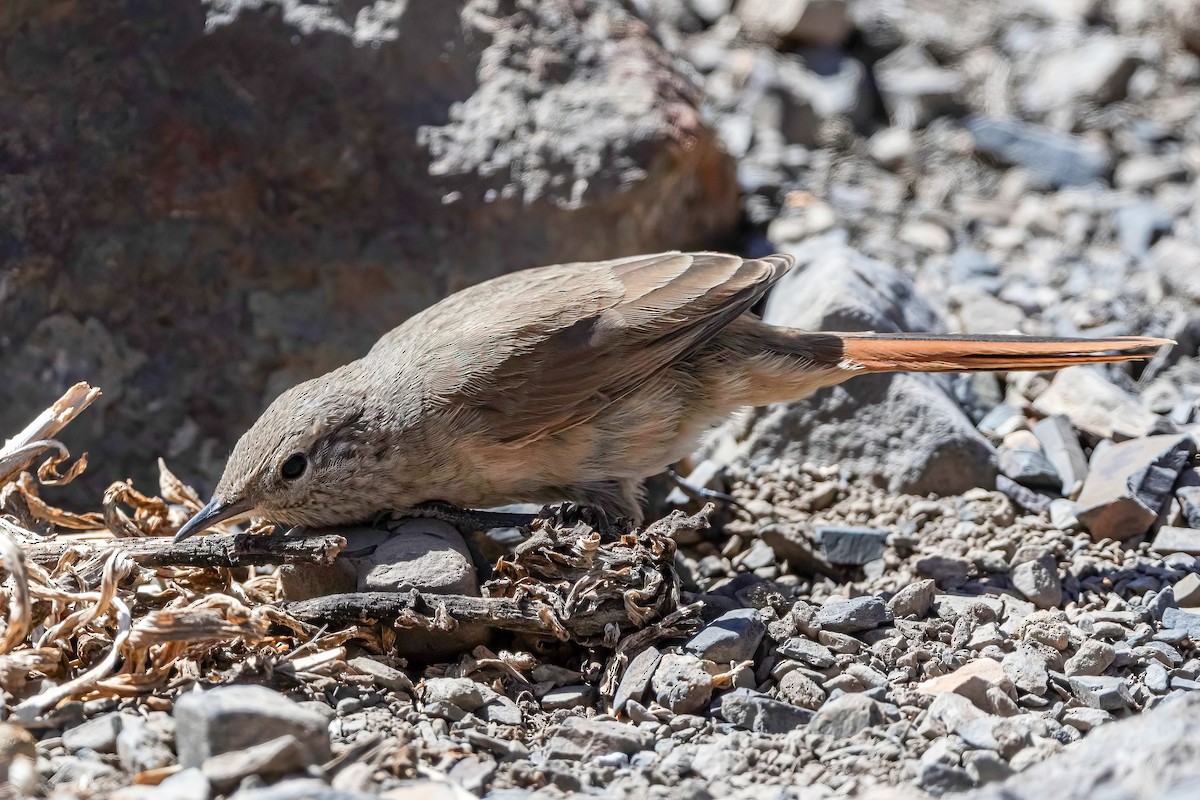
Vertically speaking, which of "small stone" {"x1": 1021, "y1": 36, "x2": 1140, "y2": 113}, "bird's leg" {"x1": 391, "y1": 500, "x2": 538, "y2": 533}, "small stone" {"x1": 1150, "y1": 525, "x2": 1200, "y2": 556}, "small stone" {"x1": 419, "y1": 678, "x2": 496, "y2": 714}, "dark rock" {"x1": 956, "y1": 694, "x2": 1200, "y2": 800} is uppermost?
"small stone" {"x1": 1021, "y1": 36, "x2": 1140, "y2": 113}

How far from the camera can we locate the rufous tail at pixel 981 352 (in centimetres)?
464

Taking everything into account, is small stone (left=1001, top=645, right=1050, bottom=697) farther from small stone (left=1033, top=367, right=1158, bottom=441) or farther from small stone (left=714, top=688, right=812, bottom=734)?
small stone (left=1033, top=367, right=1158, bottom=441)

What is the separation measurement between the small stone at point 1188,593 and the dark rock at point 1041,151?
11.9 ft

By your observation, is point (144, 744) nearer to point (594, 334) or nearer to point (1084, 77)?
point (594, 334)

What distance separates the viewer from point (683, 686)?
3627 mm

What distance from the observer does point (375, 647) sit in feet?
12.8

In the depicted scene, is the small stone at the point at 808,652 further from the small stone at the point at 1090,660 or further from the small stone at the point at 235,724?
the small stone at the point at 235,724

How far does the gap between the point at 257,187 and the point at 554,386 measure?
2174mm

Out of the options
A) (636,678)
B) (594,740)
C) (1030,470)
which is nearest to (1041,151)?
(1030,470)

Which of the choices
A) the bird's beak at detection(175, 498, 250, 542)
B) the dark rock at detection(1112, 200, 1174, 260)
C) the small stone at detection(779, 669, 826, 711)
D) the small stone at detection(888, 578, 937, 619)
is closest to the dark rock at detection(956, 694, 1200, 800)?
the small stone at detection(779, 669, 826, 711)

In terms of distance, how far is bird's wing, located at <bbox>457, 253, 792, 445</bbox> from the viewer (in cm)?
454

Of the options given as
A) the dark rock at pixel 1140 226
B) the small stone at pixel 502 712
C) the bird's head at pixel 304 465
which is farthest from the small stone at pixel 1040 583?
the dark rock at pixel 1140 226

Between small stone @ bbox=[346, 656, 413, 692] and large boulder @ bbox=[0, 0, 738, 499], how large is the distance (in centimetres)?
236

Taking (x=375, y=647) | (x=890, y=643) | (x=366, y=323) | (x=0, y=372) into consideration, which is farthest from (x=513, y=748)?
(x=0, y=372)
